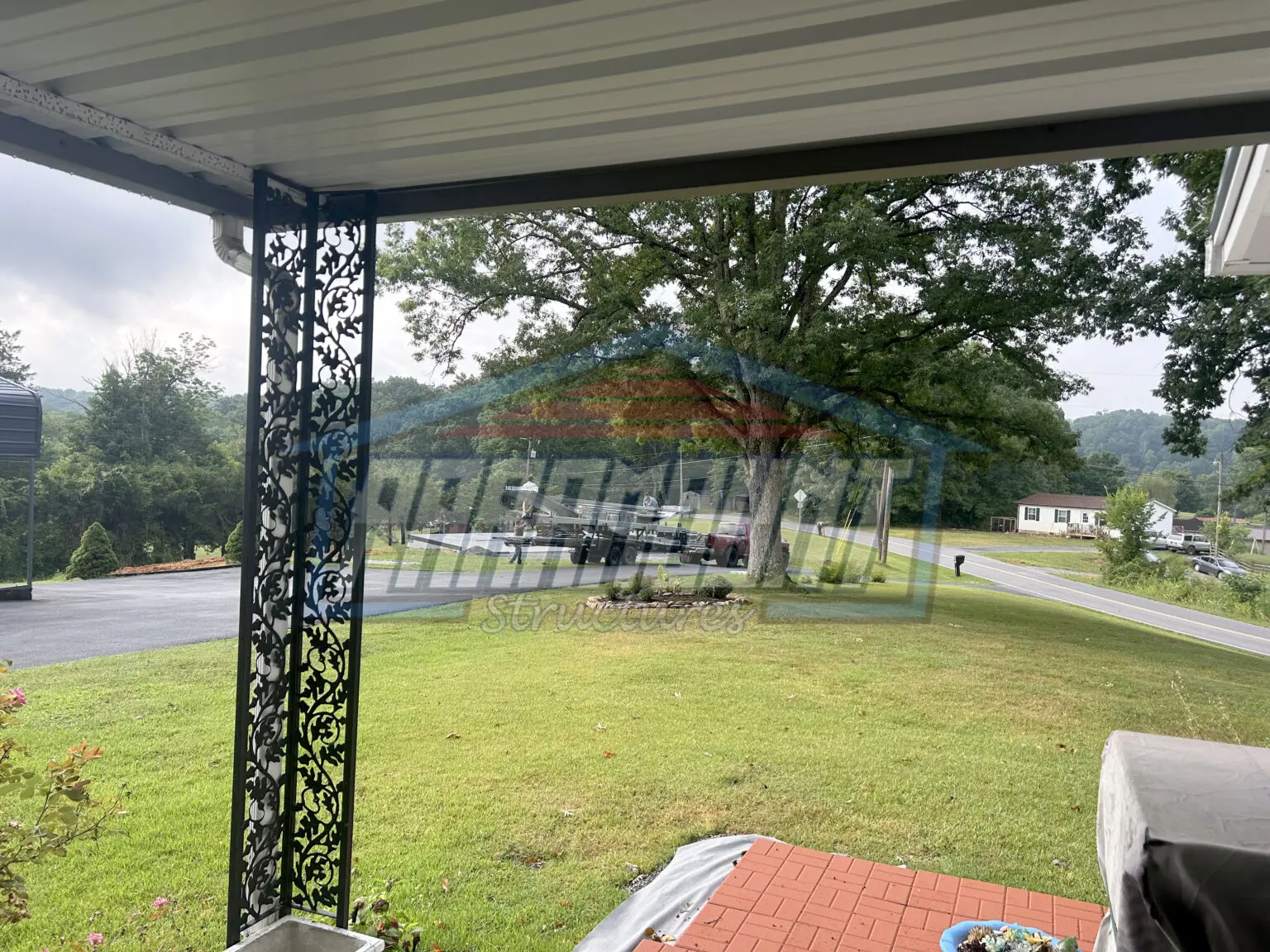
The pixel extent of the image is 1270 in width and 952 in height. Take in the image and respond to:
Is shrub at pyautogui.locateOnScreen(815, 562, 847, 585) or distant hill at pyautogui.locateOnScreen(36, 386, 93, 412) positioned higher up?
distant hill at pyautogui.locateOnScreen(36, 386, 93, 412)

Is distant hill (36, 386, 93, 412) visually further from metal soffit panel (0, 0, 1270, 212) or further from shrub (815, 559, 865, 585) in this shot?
shrub (815, 559, 865, 585)

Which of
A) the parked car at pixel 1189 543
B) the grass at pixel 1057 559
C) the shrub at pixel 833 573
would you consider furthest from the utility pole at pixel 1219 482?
the shrub at pixel 833 573

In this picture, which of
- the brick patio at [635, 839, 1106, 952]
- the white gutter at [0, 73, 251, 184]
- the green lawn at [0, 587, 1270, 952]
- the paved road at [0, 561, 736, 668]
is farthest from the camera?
the paved road at [0, 561, 736, 668]

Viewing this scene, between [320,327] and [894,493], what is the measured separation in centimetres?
809

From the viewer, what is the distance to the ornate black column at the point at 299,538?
6.67ft

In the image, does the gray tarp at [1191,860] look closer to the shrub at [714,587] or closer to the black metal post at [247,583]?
the black metal post at [247,583]

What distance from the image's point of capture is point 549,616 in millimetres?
8203

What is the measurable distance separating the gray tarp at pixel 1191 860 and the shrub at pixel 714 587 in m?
7.38

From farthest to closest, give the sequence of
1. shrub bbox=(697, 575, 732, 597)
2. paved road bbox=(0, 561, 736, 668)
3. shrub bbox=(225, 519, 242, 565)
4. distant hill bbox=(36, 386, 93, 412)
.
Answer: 1. shrub bbox=(225, 519, 242, 565)
2. shrub bbox=(697, 575, 732, 597)
3. distant hill bbox=(36, 386, 93, 412)
4. paved road bbox=(0, 561, 736, 668)

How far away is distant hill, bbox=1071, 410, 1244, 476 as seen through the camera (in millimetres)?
8531

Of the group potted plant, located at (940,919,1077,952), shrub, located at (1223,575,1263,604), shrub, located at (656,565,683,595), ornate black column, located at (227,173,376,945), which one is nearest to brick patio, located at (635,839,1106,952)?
potted plant, located at (940,919,1077,952)

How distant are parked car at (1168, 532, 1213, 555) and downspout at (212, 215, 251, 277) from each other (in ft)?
29.3

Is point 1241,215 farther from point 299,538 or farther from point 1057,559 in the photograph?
point 1057,559

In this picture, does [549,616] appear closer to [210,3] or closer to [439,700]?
[439,700]
